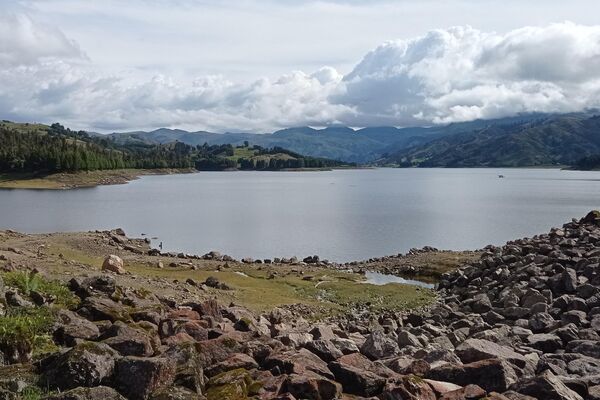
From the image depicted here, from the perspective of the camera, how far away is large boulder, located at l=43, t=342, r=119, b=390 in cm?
1277


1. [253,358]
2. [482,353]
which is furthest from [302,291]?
[253,358]

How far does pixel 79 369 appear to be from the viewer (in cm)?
1285

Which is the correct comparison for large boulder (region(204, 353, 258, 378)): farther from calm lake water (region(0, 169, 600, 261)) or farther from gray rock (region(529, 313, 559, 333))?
calm lake water (region(0, 169, 600, 261))

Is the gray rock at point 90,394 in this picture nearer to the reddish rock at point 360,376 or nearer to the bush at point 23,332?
the bush at point 23,332

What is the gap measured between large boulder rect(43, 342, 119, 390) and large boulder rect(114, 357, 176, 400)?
0.29m

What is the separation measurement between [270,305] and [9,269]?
1546 cm

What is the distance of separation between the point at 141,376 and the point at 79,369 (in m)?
1.33

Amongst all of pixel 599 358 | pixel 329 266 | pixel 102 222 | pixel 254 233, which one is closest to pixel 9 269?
pixel 599 358

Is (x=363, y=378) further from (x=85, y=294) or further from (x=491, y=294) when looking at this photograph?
(x=491, y=294)

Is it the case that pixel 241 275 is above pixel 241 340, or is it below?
below

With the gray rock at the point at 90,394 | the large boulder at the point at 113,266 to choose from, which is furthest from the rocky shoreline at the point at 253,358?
the large boulder at the point at 113,266

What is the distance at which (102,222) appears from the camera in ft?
349

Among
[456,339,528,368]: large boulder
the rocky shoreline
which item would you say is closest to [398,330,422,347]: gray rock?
the rocky shoreline

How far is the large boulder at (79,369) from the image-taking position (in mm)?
12773
